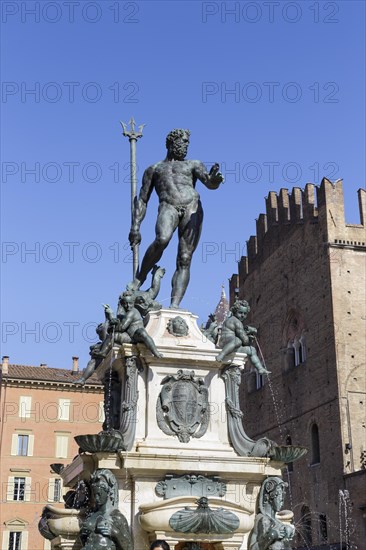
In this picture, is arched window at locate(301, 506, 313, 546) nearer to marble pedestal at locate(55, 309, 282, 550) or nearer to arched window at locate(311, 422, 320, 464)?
arched window at locate(311, 422, 320, 464)

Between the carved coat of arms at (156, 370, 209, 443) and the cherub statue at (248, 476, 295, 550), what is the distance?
0.94 m

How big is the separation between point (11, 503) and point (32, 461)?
9.09 ft

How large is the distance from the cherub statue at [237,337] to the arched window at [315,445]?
27.7 meters

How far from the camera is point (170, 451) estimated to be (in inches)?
323

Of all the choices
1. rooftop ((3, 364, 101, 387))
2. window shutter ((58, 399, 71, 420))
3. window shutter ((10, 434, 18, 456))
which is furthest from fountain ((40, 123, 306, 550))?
window shutter ((58, 399, 71, 420))

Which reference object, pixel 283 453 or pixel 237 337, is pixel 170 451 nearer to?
pixel 283 453

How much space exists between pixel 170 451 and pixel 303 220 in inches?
1278

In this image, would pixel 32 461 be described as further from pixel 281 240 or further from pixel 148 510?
pixel 148 510

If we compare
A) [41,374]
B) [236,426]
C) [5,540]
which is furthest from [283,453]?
[41,374]

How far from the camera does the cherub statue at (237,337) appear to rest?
8828 mm

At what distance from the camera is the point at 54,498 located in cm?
4084

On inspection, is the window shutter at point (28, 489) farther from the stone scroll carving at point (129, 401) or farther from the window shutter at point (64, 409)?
the stone scroll carving at point (129, 401)

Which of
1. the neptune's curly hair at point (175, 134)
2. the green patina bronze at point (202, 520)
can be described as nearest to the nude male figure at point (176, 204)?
the neptune's curly hair at point (175, 134)

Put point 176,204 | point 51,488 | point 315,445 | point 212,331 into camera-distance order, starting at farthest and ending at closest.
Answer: point 51,488 < point 315,445 < point 176,204 < point 212,331
